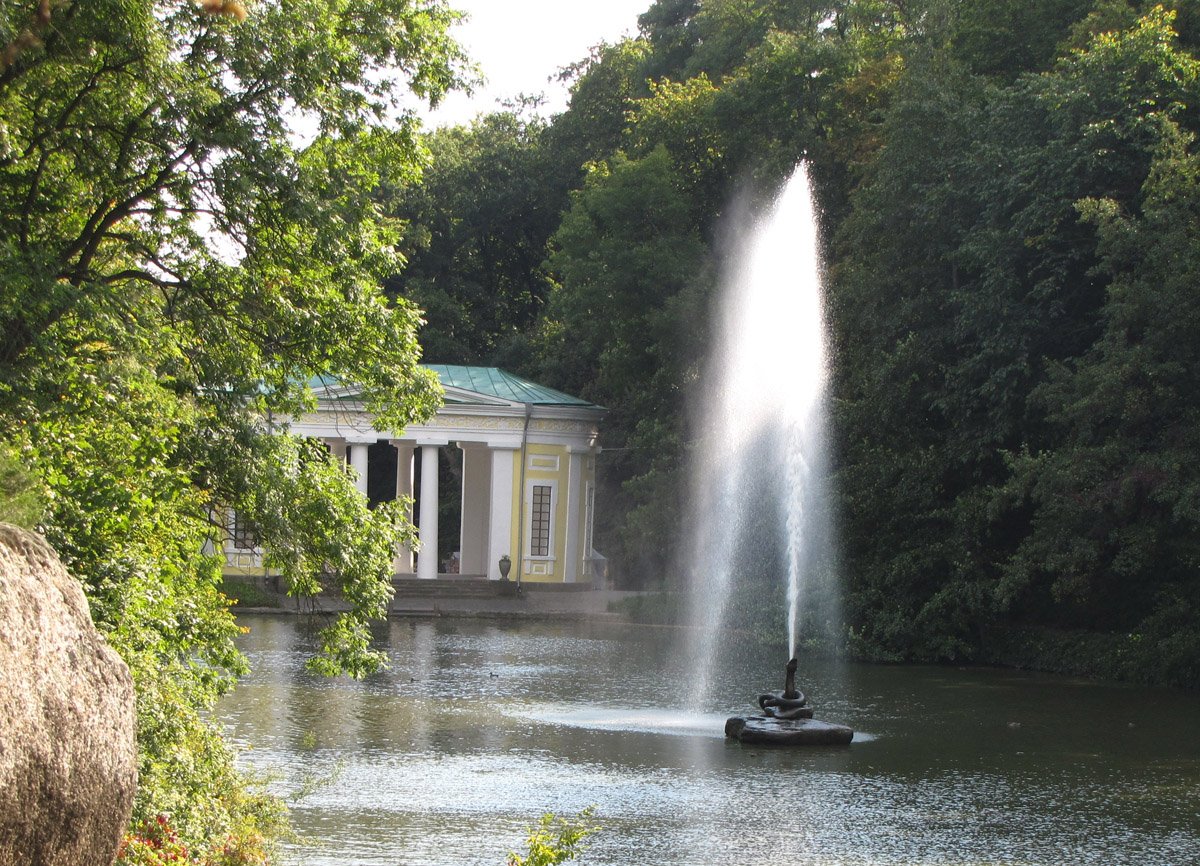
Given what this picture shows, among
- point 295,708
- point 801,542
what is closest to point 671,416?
point 801,542

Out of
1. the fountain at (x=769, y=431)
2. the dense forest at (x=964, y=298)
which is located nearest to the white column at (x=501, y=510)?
the dense forest at (x=964, y=298)

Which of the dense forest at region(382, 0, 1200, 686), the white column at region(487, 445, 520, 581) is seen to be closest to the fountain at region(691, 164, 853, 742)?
the dense forest at region(382, 0, 1200, 686)

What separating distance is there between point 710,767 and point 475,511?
35109 mm

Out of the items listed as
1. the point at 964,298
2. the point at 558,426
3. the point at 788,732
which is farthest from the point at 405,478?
the point at 788,732

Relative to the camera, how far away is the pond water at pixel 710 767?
499 inches

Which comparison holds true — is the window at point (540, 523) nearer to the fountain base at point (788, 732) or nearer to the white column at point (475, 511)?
the white column at point (475, 511)

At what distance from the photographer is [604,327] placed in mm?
44438

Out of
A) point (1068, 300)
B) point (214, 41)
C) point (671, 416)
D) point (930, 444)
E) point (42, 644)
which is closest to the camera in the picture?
point (42, 644)

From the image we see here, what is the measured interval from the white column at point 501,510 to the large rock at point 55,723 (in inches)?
1554

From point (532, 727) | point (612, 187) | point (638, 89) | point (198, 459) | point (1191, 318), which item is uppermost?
point (638, 89)

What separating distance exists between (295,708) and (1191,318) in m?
15.8

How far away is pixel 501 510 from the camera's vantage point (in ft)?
154

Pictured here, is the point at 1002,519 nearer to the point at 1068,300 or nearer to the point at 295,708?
the point at 1068,300

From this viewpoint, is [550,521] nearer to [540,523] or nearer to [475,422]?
[540,523]
